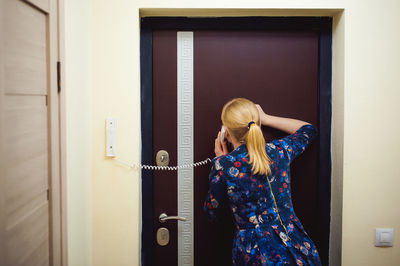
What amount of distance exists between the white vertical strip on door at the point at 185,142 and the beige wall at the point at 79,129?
483 millimetres

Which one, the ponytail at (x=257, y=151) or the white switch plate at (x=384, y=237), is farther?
the white switch plate at (x=384, y=237)

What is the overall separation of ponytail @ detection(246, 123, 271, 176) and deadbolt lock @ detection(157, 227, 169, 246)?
72 centimetres

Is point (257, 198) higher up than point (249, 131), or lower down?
lower down

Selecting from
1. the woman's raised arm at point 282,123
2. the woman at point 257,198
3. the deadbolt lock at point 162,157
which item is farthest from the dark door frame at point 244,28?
the woman at point 257,198

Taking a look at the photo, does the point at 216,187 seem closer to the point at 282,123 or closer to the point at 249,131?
the point at 249,131

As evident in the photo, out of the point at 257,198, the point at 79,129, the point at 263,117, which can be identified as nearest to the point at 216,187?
the point at 257,198

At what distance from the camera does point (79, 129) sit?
1.49 metres

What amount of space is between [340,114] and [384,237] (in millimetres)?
689

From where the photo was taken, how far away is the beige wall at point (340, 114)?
5.27ft

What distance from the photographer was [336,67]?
5.61 ft

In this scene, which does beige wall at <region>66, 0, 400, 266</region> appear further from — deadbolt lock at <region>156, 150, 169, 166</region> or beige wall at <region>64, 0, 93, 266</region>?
deadbolt lock at <region>156, 150, 169, 166</region>

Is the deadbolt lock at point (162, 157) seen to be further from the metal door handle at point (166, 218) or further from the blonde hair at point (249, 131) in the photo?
the blonde hair at point (249, 131)

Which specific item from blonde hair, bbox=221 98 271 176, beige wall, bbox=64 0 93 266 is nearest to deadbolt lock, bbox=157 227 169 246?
beige wall, bbox=64 0 93 266

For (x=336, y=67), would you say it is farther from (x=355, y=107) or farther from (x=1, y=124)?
(x=1, y=124)
